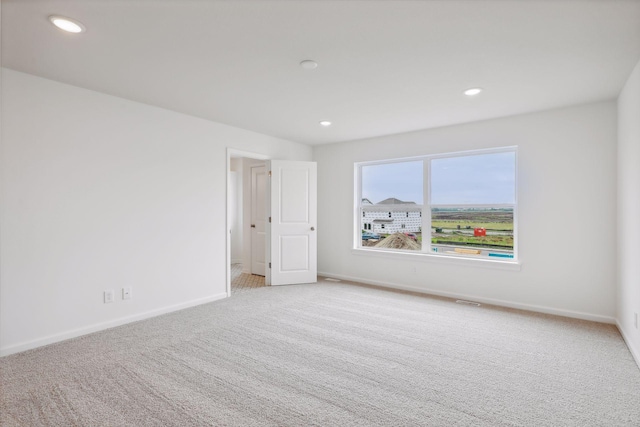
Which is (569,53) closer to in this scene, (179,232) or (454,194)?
(454,194)

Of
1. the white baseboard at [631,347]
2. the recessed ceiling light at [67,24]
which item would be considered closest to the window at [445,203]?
the white baseboard at [631,347]

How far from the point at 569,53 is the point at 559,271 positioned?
2512 mm

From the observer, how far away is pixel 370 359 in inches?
105

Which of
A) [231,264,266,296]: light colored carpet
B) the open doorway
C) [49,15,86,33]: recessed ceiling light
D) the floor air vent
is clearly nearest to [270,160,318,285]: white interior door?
[231,264,266,296]: light colored carpet

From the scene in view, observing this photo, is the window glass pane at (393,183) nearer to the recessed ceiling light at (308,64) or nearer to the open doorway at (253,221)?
the open doorway at (253,221)

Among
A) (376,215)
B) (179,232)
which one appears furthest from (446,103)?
(179,232)

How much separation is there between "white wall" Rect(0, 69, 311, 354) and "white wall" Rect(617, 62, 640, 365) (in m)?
4.34

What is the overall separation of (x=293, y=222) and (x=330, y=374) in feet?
10.5

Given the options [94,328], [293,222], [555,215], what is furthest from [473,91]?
[94,328]

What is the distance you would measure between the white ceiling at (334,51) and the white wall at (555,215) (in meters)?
0.37

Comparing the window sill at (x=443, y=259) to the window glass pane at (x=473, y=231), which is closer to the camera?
the window sill at (x=443, y=259)

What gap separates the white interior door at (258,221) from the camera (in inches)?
236

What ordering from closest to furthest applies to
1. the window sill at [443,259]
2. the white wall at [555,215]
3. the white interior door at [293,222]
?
1. the white wall at [555,215]
2. the window sill at [443,259]
3. the white interior door at [293,222]

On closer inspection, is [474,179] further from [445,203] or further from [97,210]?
[97,210]
